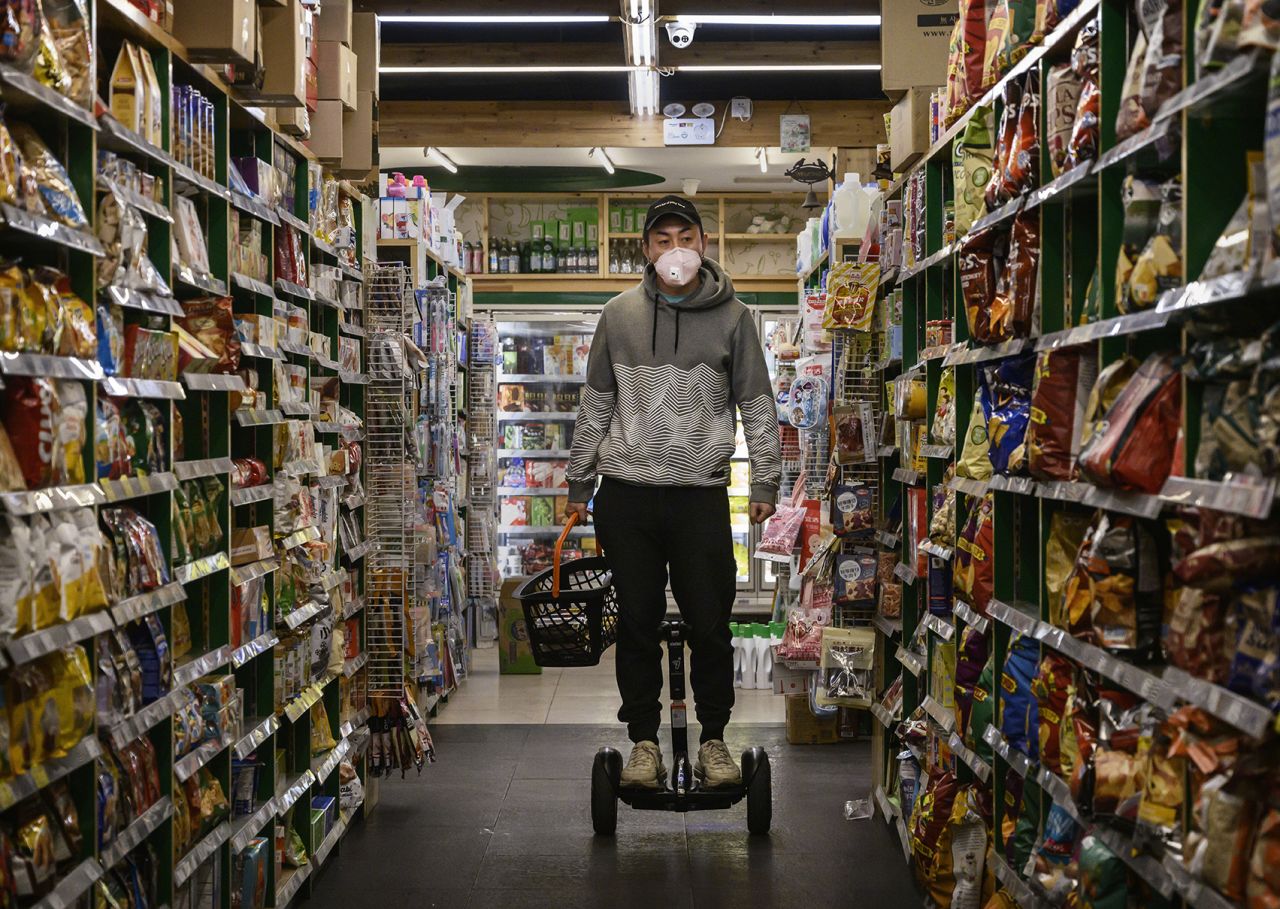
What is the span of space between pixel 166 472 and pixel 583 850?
2116 millimetres

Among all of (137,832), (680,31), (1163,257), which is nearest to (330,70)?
(137,832)

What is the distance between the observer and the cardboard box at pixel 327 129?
14.6 ft

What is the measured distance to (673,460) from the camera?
444 centimetres

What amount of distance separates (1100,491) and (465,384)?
6368 millimetres

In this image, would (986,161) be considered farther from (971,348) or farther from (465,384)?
(465,384)

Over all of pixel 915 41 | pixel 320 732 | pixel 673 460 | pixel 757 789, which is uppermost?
pixel 915 41

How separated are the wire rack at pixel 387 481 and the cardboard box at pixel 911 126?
6.20ft

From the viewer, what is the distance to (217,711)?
325cm

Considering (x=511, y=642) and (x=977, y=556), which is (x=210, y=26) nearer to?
(x=977, y=556)

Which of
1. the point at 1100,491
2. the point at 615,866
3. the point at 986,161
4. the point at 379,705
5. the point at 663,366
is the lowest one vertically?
the point at 615,866

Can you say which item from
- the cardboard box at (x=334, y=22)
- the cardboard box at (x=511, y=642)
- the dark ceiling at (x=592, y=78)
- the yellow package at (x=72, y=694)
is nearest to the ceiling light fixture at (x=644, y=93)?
the dark ceiling at (x=592, y=78)

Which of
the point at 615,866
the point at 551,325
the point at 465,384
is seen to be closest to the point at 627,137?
the point at 551,325

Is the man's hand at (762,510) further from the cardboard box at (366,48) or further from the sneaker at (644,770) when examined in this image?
the cardboard box at (366,48)

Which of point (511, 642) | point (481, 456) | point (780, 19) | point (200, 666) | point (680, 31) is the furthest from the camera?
point (481, 456)
